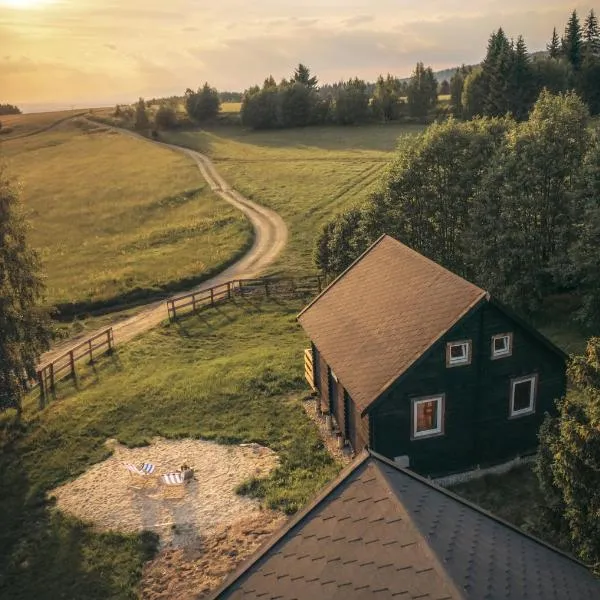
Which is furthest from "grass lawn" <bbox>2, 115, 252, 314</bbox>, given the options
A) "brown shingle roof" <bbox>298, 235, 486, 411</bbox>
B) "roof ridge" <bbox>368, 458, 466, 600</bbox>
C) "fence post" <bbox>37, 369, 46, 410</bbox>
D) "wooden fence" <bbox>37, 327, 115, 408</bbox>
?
"roof ridge" <bbox>368, 458, 466, 600</bbox>

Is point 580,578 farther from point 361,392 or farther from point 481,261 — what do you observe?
point 481,261

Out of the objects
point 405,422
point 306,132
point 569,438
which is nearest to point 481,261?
point 405,422

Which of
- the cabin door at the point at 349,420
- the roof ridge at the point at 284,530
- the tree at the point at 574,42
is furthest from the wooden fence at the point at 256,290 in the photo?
the tree at the point at 574,42

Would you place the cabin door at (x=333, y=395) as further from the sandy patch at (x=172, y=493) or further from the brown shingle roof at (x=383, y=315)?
the sandy patch at (x=172, y=493)

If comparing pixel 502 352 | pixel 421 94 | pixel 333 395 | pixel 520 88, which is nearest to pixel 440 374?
pixel 502 352

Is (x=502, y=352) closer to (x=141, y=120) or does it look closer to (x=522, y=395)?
(x=522, y=395)
